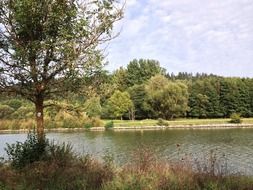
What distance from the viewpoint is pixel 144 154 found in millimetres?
9023

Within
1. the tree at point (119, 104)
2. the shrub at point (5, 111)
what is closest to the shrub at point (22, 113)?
the shrub at point (5, 111)

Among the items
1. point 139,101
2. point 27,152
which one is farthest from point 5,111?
point 27,152

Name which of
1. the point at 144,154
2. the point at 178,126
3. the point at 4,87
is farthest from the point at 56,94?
the point at 178,126

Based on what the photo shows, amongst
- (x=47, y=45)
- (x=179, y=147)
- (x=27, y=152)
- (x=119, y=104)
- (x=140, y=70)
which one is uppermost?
(x=140, y=70)

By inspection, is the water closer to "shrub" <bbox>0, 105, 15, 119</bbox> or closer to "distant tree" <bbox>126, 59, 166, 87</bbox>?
"shrub" <bbox>0, 105, 15, 119</bbox>

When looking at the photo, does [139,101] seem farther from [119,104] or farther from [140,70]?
[140,70]

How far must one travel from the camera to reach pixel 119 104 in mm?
73375

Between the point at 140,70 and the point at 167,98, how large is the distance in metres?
34.5

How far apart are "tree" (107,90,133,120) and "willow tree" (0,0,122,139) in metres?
61.6

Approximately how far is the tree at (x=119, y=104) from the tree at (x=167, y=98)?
462 centimetres

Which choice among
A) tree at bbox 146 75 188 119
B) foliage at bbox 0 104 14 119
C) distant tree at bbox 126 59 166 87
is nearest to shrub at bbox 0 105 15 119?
foliage at bbox 0 104 14 119

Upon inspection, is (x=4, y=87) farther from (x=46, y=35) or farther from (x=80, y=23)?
(x=80, y=23)

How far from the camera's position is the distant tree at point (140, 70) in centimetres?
10350

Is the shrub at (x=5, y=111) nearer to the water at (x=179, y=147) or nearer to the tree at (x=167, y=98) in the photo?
the water at (x=179, y=147)
